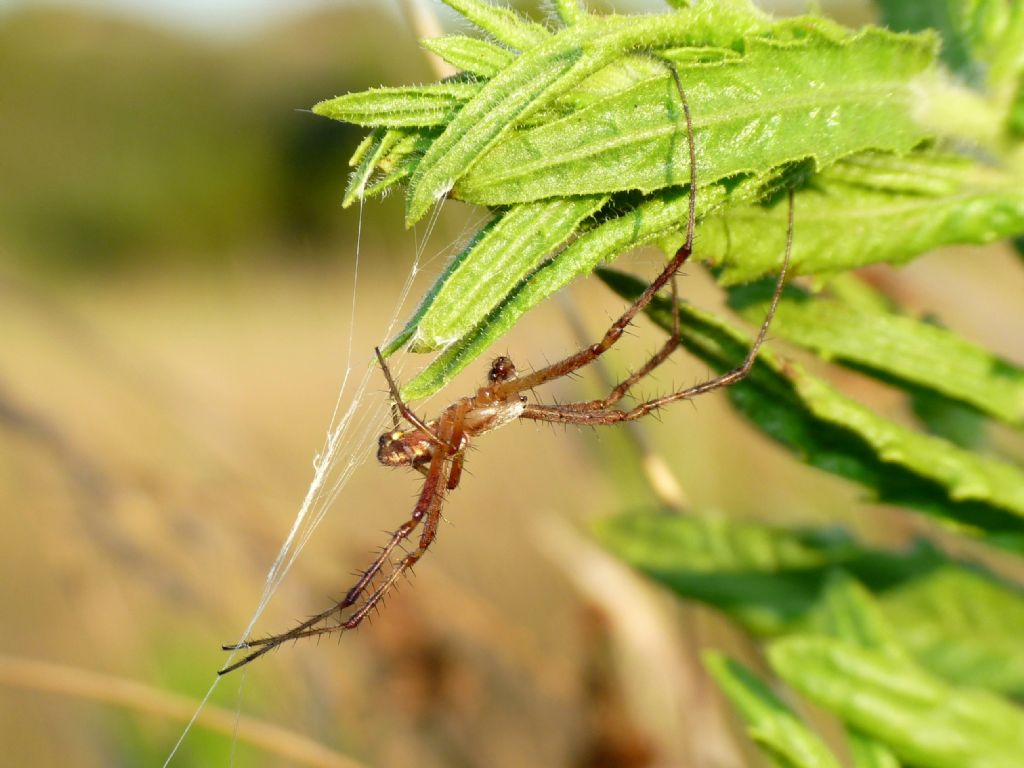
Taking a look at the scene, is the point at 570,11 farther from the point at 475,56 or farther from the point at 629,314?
the point at 629,314

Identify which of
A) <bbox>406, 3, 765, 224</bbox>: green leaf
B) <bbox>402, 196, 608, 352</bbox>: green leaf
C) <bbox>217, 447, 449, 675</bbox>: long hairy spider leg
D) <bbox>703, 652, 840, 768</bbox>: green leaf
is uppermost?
<bbox>406, 3, 765, 224</bbox>: green leaf

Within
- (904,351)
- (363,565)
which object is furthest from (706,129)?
(363,565)

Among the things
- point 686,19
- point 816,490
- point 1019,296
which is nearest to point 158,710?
point 686,19

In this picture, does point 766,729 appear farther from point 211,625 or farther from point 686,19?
point 211,625

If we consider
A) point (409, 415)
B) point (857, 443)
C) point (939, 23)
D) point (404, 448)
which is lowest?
point (857, 443)

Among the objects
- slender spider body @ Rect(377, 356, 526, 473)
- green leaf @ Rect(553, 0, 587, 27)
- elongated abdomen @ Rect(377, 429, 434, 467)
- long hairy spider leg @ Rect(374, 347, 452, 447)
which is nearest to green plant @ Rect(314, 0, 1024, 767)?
green leaf @ Rect(553, 0, 587, 27)

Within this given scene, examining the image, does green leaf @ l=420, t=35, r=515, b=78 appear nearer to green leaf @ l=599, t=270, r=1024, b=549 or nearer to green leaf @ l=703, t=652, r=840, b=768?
green leaf @ l=599, t=270, r=1024, b=549
